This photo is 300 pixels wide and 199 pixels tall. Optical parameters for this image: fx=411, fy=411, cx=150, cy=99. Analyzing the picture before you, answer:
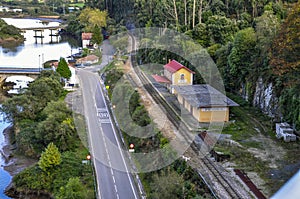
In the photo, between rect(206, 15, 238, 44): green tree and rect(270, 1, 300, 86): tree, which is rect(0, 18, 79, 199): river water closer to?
rect(206, 15, 238, 44): green tree

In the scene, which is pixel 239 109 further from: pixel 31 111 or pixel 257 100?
pixel 31 111

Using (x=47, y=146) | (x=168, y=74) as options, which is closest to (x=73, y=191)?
(x=47, y=146)

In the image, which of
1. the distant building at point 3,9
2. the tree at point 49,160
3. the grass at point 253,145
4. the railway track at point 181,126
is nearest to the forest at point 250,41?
the grass at point 253,145

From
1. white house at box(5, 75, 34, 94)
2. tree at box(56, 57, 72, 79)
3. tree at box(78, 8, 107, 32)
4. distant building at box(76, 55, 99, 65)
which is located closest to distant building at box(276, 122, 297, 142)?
tree at box(56, 57, 72, 79)

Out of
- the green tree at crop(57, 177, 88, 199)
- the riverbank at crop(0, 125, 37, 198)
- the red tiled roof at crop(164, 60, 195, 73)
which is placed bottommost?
the riverbank at crop(0, 125, 37, 198)

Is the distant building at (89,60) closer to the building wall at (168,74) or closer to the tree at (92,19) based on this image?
the building wall at (168,74)

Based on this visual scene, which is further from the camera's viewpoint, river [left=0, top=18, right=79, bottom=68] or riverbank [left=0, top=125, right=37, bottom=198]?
river [left=0, top=18, right=79, bottom=68]
